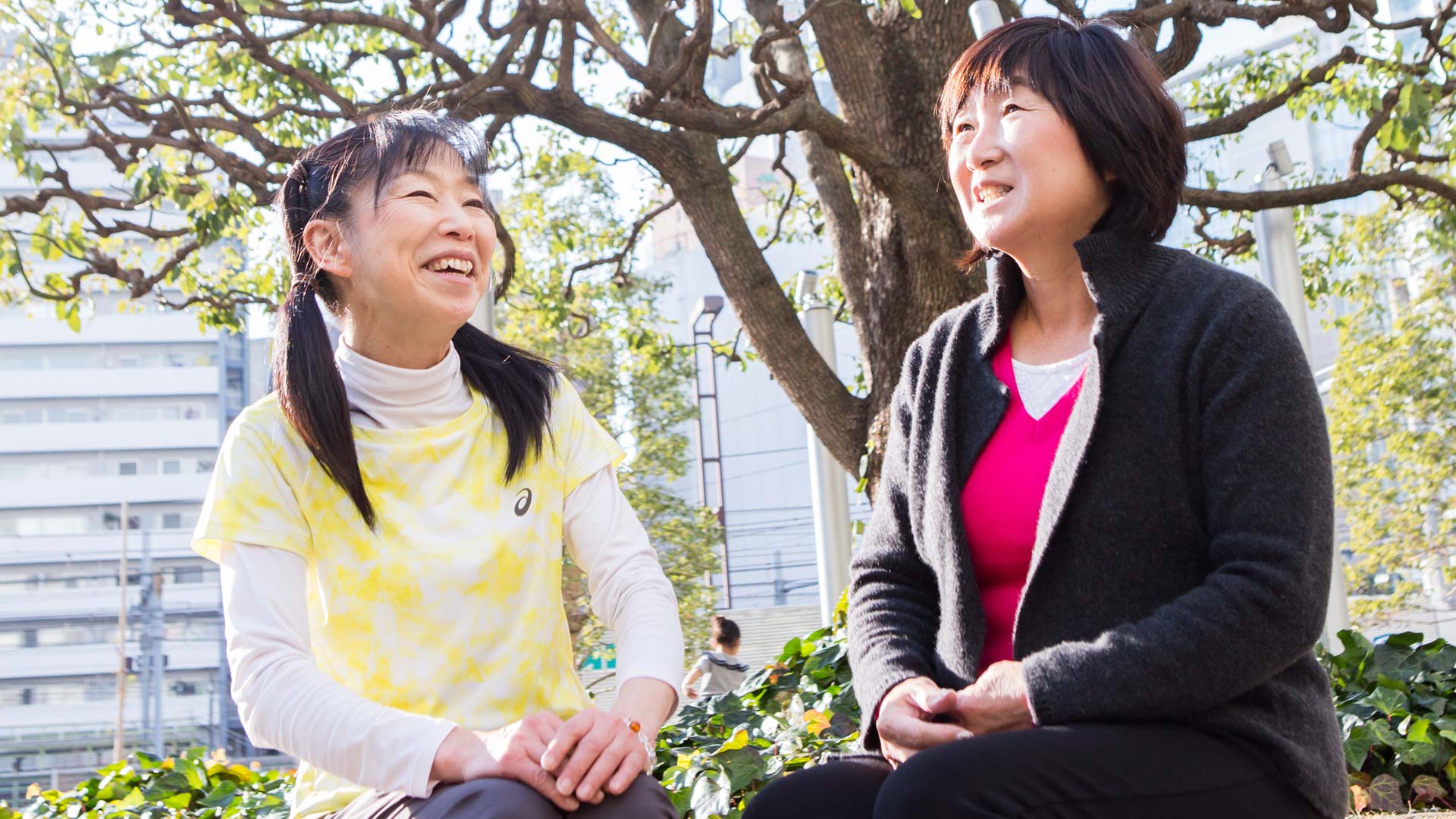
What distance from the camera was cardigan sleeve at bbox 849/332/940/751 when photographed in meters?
2.05

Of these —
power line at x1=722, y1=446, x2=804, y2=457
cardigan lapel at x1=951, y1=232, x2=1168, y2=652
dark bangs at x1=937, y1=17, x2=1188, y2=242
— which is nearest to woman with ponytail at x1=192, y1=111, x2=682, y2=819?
cardigan lapel at x1=951, y1=232, x2=1168, y2=652

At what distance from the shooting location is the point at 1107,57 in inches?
80.8

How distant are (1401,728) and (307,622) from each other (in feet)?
10.1

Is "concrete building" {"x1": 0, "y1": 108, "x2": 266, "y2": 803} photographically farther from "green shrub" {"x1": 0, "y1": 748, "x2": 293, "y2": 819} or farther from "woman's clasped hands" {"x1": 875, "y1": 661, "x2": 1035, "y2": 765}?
"woman's clasped hands" {"x1": 875, "y1": 661, "x2": 1035, "y2": 765}

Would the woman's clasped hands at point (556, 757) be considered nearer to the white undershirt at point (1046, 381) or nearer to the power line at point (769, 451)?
the white undershirt at point (1046, 381)

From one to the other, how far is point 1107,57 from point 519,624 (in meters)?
1.29

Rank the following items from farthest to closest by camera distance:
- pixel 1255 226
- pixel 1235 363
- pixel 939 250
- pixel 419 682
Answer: pixel 1255 226
pixel 939 250
pixel 419 682
pixel 1235 363

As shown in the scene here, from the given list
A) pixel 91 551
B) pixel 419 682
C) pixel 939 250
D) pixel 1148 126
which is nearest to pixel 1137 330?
pixel 1148 126

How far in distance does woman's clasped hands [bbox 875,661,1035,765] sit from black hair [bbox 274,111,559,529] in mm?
742

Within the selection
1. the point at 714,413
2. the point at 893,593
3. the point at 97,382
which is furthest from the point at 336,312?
the point at 97,382

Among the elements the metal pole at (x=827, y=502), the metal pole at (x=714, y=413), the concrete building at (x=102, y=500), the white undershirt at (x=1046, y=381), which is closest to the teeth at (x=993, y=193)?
the white undershirt at (x=1046, y=381)

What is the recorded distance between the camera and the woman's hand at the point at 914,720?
183 centimetres

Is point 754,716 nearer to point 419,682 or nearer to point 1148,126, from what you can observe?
point 419,682

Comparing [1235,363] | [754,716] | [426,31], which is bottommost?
[754,716]
